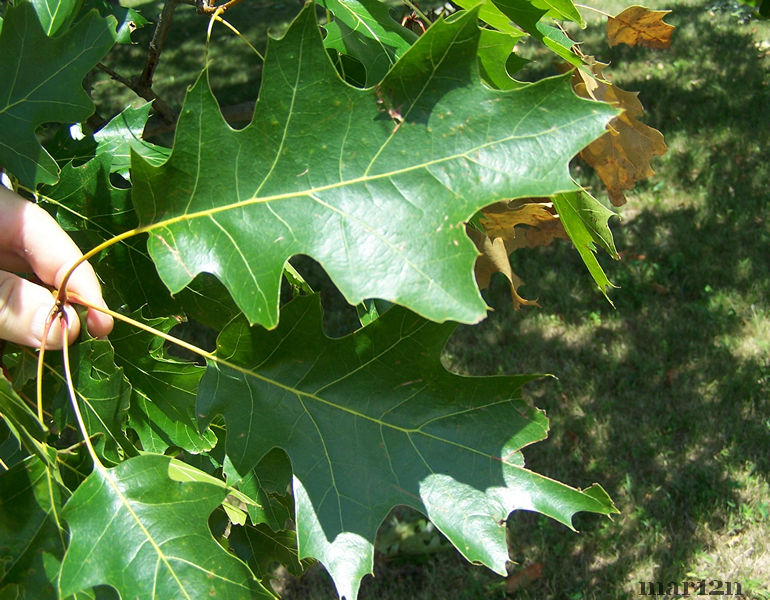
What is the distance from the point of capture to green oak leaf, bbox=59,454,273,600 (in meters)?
1.11

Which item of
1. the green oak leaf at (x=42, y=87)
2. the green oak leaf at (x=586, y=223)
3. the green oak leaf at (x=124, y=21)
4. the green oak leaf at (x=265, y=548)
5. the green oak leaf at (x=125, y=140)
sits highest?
the green oak leaf at (x=42, y=87)

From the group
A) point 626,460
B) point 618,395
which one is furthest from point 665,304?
point 626,460

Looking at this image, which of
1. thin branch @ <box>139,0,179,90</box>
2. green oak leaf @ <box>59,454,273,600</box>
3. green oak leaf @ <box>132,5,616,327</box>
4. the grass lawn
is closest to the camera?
green oak leaf @ <box>132,5,616,327</box>

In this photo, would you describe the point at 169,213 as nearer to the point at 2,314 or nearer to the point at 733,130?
the point at 2,314

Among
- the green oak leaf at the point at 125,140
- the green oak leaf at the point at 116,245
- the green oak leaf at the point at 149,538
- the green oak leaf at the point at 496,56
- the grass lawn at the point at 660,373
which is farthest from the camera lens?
the grass lawn at the point at 660,373

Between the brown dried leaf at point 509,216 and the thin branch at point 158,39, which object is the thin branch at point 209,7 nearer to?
the thin branch at point 158,39

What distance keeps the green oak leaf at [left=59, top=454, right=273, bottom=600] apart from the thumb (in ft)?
0.92

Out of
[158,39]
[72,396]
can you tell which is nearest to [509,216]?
[72,396]

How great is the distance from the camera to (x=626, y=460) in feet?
11.9

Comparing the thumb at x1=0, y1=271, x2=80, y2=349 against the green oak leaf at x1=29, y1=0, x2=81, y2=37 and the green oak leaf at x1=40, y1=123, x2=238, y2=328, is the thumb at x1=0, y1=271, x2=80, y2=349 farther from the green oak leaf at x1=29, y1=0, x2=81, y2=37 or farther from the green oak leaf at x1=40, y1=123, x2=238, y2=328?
the green oak leaf at x1=29, y1=0, x2=81, y2=37

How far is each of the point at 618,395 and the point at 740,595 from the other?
1172 millimetres

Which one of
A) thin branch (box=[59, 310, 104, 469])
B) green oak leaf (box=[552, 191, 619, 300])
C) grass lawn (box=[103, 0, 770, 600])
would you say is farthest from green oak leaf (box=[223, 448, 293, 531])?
grass lawn (box=[103, 0, 770, 600])

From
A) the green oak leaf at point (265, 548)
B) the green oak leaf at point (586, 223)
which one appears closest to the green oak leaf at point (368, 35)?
the green oak leaf at point (586, 223)

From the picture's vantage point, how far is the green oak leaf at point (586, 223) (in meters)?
1.37
